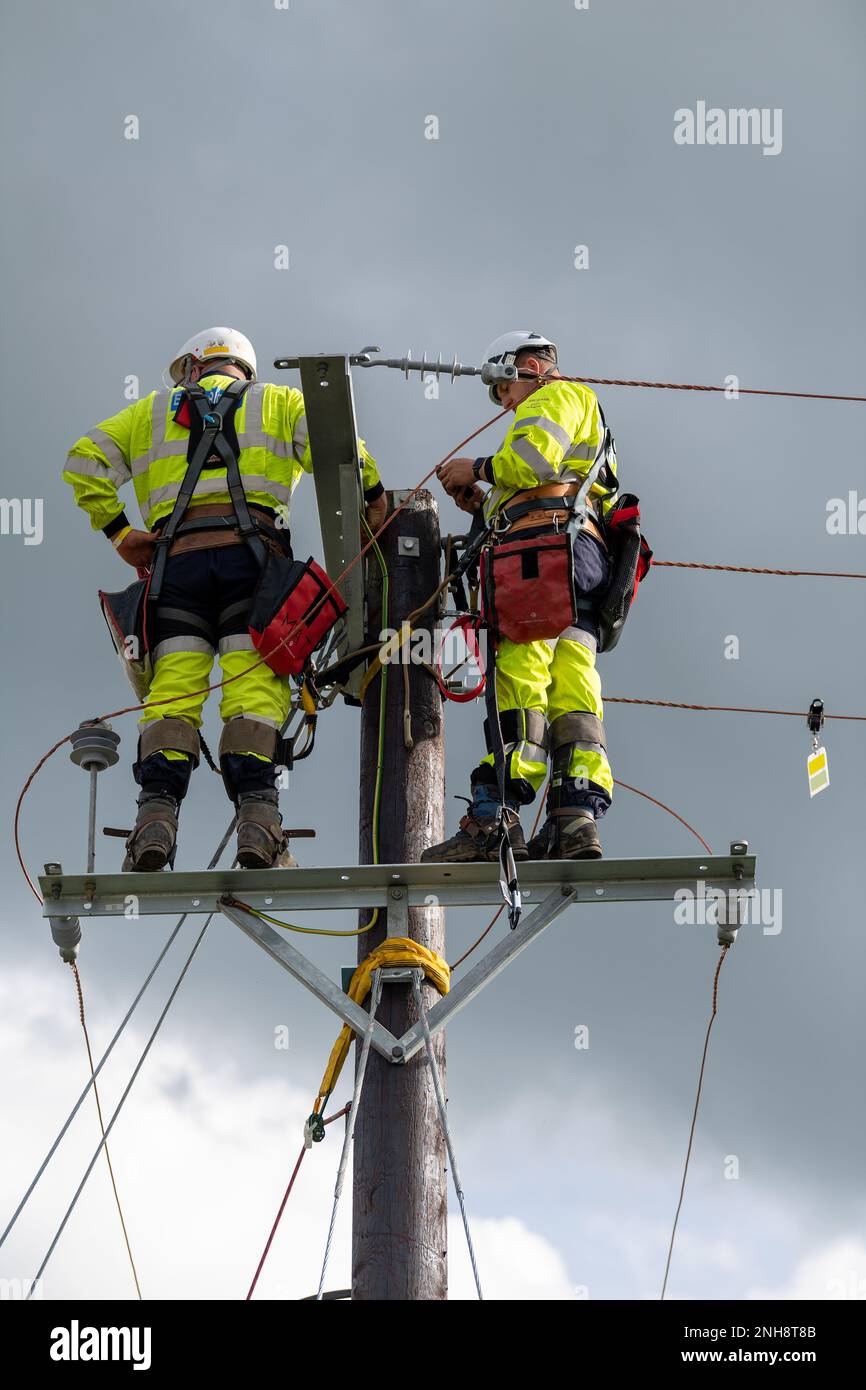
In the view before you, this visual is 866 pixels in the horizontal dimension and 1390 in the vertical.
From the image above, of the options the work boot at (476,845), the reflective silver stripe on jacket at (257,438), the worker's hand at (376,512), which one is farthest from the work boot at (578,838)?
the reflective silver stripe on jacket at (257,438)

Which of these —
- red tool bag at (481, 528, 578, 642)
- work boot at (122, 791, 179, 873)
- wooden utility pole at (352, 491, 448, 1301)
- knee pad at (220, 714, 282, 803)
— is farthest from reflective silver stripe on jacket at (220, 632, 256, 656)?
red tool bag at (481, 528, 578, 642)

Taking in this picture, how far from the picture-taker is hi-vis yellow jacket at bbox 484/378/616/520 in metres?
6.77

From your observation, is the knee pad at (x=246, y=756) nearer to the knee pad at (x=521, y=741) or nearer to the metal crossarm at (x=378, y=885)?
the metal crossarm at (x=378, y=885)

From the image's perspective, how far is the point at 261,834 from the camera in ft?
21.3

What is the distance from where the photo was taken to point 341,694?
24.1 feet

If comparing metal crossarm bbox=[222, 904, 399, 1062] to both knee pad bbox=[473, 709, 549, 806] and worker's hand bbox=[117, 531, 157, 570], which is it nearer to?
knee pad bbox=[473, 709, 549, 806]

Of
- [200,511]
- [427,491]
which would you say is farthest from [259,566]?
[427,491]

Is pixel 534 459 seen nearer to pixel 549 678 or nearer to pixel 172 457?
pixel 549 678

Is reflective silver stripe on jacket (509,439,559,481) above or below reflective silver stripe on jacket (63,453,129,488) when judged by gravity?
below

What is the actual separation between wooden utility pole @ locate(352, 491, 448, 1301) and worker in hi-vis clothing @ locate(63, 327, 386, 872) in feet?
1.04

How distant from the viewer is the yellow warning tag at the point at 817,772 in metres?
7.20

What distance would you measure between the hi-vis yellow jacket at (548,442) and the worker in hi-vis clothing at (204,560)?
71 centimetres

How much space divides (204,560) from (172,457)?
556mm
